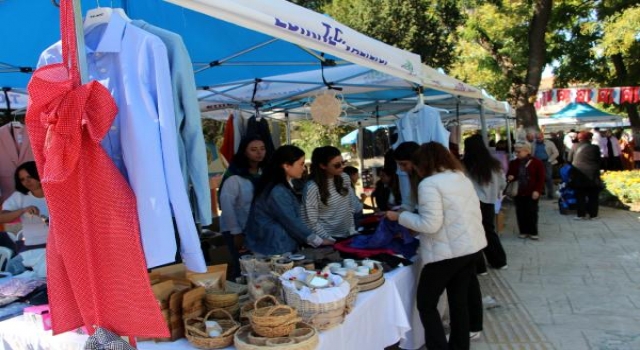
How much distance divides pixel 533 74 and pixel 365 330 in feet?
37.8

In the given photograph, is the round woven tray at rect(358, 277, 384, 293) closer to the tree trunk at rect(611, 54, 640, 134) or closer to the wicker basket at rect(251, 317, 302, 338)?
the wicker basket at rect(251, 317, 302, 338)

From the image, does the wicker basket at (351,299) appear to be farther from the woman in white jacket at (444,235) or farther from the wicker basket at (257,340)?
the woman in white jacket at (444,235)

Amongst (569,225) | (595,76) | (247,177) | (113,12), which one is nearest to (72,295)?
(113,12)

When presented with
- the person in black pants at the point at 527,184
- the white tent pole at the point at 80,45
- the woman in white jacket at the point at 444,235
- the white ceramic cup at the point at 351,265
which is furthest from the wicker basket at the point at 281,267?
the person in black pants at the point at 527,184

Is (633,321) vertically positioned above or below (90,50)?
below

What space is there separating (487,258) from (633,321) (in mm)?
2047

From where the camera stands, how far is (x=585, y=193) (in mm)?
9172

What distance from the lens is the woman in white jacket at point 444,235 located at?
3209 mm

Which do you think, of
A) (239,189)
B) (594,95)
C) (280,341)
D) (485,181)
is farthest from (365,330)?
(594,95)

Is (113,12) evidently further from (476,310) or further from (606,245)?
(606,245)

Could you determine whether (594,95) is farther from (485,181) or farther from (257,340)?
(257,340)

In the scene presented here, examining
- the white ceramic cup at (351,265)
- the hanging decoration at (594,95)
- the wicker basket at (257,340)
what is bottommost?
the wicker basket at (257,340)

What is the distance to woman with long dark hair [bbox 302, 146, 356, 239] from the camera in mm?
3906

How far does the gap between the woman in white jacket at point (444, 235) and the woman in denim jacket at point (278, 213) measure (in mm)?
714
